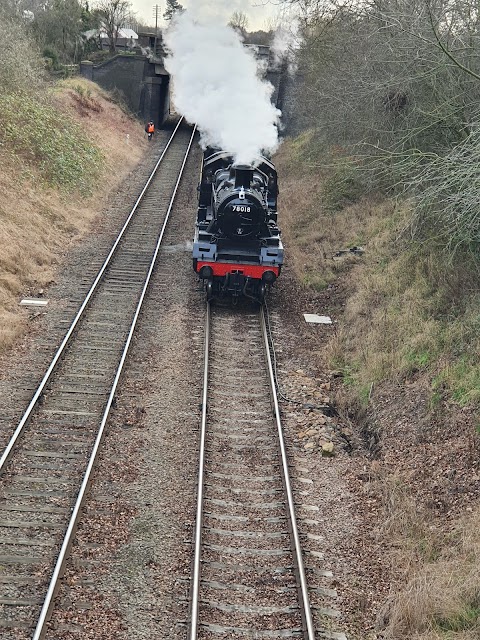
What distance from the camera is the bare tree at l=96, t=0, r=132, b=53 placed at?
1948 inches

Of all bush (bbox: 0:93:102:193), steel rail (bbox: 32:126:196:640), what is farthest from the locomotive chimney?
bush (bbox: 0:93:102:193)

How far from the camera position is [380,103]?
1858 cm

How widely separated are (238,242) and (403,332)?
4440 millimetres

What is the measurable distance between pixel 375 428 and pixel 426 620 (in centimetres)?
446

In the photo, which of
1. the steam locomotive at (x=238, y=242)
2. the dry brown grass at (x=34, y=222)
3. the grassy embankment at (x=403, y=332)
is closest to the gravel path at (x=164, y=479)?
the grassy embankment at (x=403, y=332)

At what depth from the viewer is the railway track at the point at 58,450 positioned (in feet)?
23.8

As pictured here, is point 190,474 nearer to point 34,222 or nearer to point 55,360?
point 55,360

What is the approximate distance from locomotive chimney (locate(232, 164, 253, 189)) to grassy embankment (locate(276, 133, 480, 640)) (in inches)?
141

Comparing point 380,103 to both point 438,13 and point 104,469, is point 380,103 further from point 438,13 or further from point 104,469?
point 104,469

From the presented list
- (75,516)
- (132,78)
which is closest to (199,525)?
(75,516)

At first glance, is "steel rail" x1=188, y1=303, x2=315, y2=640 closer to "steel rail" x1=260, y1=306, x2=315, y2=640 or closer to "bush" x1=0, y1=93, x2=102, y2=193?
"steel rail" x1=260, y1=306, x2=315, y2=640

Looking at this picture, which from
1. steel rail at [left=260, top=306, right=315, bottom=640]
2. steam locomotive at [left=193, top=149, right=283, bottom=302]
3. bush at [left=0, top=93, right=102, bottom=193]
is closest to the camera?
Answer: steel rail at [left=260, top=306, right=315, bottom=640]

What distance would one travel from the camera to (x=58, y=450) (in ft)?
32.2

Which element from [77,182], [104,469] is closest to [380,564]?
[104,469]
